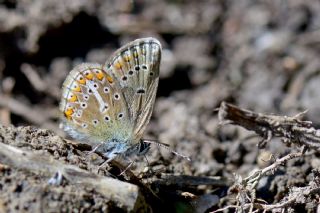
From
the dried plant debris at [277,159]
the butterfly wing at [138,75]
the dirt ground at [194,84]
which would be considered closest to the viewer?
the dried plant debris at [277,159]

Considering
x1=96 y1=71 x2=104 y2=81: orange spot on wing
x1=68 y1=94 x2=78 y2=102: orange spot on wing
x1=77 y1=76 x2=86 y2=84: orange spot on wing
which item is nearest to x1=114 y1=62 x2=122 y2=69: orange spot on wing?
x1=96 y1=71 x2=104 y2=81: orange spot on wing

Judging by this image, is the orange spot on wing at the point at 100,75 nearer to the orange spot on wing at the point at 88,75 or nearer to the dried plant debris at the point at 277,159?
the orange spot on wing at the point at 88,75

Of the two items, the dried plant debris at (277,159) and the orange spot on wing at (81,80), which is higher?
the orange spot on wing at (81,80)

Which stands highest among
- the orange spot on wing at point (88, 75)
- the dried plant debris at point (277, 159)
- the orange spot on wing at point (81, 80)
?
the orange spot on wing at point (88, 75)

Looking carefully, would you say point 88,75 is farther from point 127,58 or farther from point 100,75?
point 127,58

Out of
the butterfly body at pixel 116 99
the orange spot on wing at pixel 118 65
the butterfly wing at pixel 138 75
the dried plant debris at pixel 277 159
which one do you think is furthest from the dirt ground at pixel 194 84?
the orange spot on wing at pixel 118 65

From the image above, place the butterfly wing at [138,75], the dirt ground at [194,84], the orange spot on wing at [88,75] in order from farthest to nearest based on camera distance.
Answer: the orange spot on wing at [88,75] < the butterfly wing at [138,75] < the dirt ground at [194,84]

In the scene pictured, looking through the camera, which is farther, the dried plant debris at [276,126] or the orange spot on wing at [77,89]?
the orange spot on wing at [77,89]
